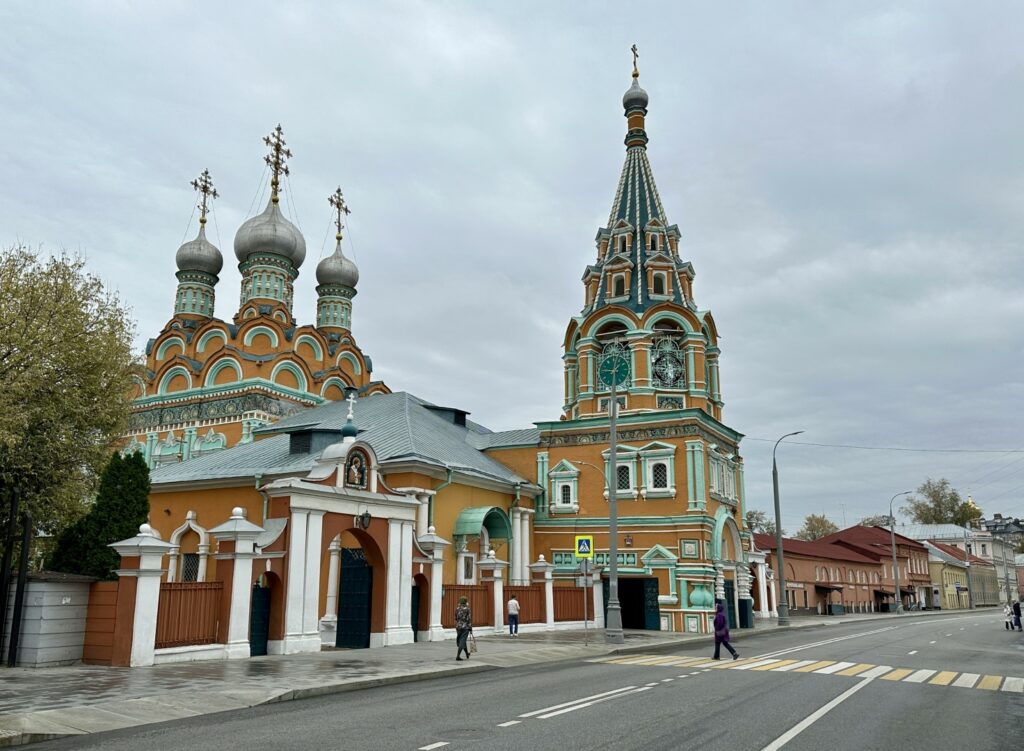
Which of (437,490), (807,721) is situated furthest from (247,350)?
(807,721)

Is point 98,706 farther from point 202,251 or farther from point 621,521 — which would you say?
point 202,251

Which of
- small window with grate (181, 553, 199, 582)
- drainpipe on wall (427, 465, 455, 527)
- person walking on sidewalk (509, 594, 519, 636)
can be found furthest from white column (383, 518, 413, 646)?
small window with grate (181, 553, 199, 582)

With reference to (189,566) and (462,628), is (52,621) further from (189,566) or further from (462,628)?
(189,566)

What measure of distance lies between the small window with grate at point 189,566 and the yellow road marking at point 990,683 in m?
23.1

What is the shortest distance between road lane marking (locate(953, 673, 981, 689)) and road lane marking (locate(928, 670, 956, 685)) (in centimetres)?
14

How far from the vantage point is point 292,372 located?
45.0 m

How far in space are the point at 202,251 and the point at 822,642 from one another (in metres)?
40.9

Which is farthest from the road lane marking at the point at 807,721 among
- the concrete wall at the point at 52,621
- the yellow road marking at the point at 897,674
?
the concrete wall at the point at 52,621

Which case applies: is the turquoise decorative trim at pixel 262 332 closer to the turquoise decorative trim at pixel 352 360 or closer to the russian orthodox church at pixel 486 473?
the russian orthodox church at pixel 486 473

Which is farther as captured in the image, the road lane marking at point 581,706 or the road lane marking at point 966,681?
the road lane marking at point 966,681

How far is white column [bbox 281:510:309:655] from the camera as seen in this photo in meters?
18.3

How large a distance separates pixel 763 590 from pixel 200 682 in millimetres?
32252

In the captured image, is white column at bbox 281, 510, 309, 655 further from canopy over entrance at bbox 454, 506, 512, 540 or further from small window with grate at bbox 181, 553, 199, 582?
small window with grate at bbox 181, 553, 199, 582

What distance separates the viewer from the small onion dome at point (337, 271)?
177ft
